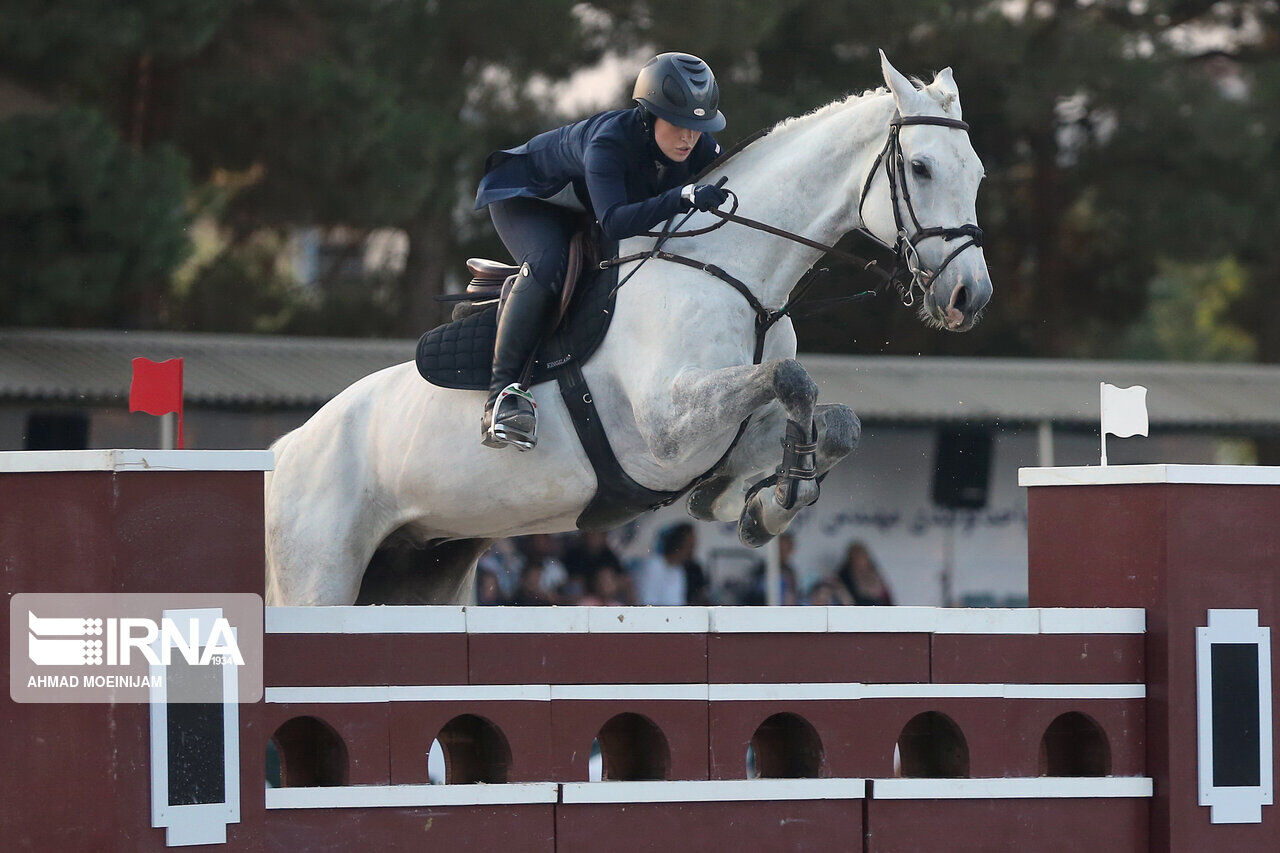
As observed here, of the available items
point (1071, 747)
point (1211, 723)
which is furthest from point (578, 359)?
point (1211, 723)

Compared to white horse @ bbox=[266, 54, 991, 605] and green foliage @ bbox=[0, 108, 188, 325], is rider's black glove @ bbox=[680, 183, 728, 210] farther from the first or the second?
green foliage @ bbox=[0, 108, 188, 325]

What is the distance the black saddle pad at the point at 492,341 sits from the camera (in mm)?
5531

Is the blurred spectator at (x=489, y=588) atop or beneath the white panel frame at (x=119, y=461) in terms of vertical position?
atop

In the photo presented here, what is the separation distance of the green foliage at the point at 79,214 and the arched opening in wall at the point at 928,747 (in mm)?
9829

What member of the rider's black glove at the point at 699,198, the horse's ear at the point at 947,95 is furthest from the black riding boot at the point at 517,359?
the horse's ear at the point at 947,95

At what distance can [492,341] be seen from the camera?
5668mm

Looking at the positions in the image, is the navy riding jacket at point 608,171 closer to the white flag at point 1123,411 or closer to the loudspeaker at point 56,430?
the white flag at point 1123,411

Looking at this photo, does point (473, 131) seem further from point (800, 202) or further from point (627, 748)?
point (627, 748)

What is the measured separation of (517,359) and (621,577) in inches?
276

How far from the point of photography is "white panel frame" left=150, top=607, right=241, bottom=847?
4.21 metres

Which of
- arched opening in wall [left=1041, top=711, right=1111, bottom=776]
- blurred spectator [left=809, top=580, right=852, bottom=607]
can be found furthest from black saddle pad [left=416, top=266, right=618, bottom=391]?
blurred spectator [left=809, top=580, right=852, bottom=607]

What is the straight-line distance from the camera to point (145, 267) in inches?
550

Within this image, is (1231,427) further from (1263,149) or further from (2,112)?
(2,112)

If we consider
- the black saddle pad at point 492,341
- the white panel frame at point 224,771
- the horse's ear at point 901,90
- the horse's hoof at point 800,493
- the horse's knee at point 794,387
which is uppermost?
the horse's ear at point 901,90
